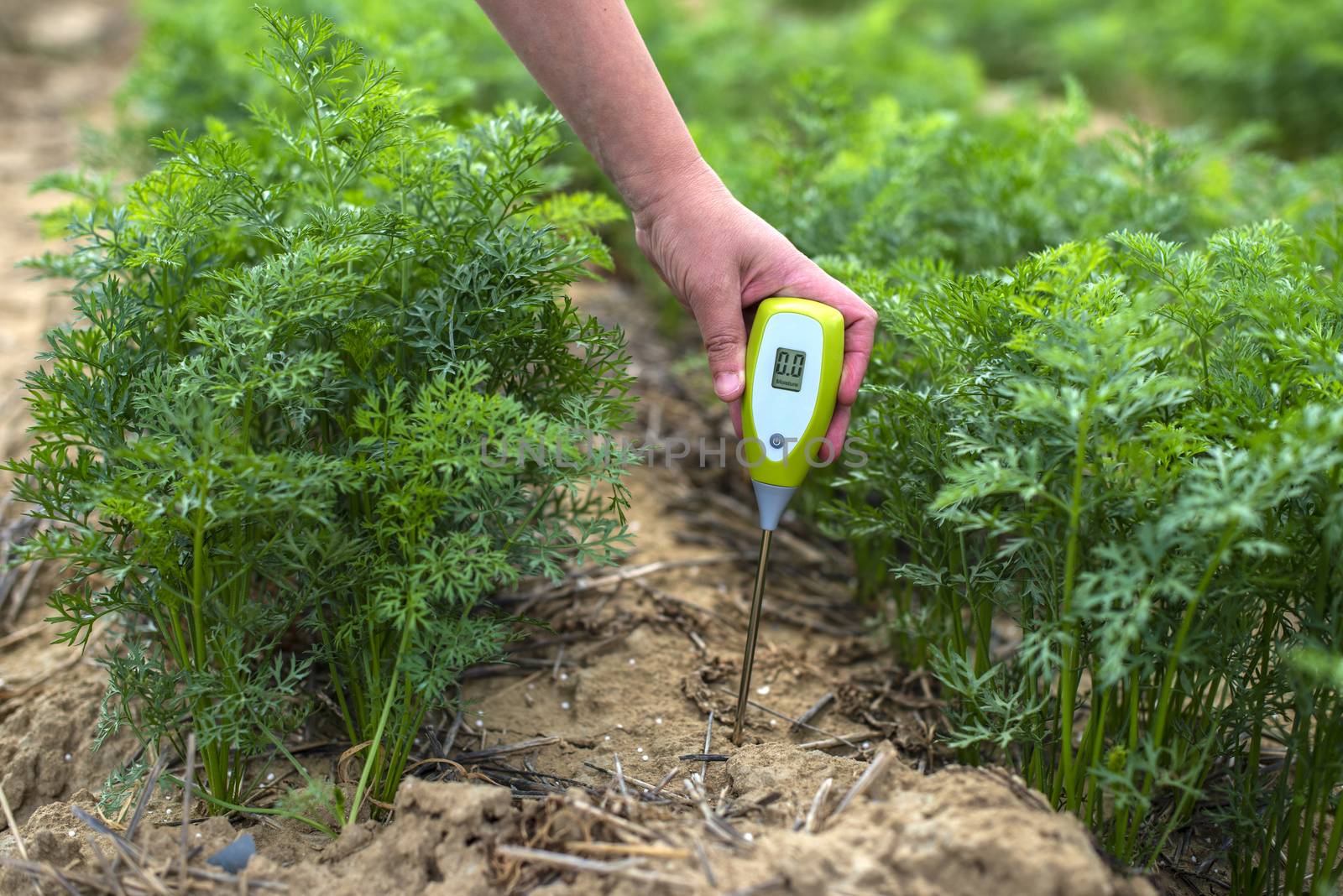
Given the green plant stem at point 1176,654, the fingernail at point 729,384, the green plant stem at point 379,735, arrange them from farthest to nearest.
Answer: the fingernail at point 729,384, the green plant stem at point 379,735, the green plant stem at point 1176,654

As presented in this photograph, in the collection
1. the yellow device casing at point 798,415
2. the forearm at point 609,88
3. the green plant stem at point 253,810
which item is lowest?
the green plant stem at point 253,810

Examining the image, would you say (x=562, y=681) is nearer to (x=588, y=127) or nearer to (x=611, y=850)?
(x=611, y=850)

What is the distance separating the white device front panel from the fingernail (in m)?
0.04

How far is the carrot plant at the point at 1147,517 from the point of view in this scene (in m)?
1.59

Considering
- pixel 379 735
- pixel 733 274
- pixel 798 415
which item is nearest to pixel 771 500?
pixel 798 415

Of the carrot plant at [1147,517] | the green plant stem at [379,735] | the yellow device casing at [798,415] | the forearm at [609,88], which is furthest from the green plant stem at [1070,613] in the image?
→ the green plant stem at [379,735]

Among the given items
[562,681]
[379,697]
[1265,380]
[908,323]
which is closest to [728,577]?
[562,681]

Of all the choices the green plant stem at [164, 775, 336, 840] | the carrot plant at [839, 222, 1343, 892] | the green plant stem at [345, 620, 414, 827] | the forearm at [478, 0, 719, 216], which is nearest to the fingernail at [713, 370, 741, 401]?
the carrot plant at [839, 222, 1343, 892]

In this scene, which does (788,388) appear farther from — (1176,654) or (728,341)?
(1176,654)

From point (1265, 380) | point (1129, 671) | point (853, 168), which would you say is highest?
point (853, 168)

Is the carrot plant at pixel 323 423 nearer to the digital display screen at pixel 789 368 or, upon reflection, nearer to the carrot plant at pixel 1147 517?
the digital display screen at pixel 789 368

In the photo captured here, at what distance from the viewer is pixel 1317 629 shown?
1666mm

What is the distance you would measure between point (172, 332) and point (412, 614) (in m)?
0.88

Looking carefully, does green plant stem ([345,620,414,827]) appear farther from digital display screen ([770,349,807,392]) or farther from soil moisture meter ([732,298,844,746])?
digital display screen ([770,349,807,392])
